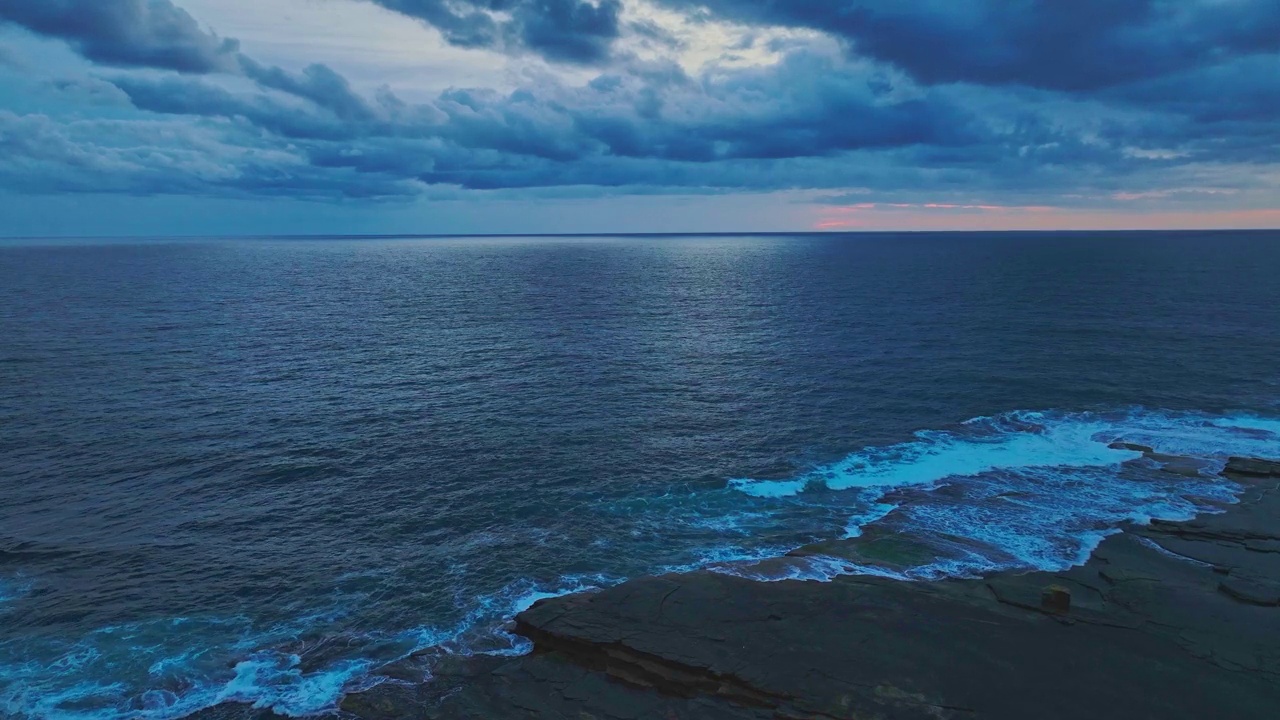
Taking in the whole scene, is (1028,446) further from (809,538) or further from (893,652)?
(893,652)

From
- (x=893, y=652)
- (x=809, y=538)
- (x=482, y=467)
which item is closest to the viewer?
(x=893, y=652)

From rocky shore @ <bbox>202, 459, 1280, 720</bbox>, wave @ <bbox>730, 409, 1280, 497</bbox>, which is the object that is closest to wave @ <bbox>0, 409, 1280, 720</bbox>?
wave @ <bbox>730, 409, 1280, 497</bbox>

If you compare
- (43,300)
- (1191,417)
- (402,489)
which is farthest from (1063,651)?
(43,300)

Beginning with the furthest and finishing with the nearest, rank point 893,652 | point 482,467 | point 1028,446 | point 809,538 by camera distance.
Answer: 1. point 1028,446
2. point 482,467
3. point 809,538
4. point 893,652

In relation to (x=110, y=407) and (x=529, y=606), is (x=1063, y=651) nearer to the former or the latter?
(x=529, y=606)

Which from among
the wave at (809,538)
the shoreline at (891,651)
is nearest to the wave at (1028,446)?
the wave at (809,538)

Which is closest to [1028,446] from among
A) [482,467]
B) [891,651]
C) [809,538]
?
[809,538]

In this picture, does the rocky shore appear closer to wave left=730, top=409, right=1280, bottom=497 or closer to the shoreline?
the shoreline
